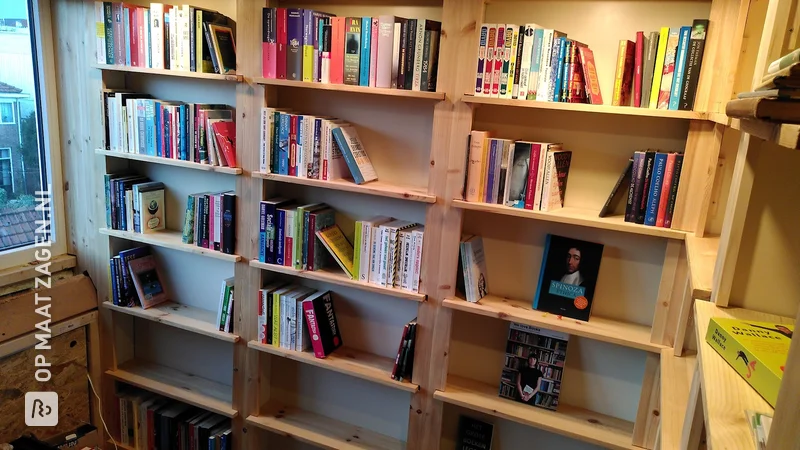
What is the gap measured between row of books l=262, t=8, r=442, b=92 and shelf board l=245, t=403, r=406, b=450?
1.54m

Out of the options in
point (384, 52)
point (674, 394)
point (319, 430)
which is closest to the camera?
point (674, 394)

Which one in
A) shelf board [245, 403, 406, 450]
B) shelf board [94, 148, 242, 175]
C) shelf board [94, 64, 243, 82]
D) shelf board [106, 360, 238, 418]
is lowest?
shelf board [245, 403, 406, 450]

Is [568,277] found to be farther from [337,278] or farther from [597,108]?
[337,278]

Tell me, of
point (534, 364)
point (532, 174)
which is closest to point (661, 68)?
point (532, 174)

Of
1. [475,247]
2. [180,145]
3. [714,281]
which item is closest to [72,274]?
[180,145]

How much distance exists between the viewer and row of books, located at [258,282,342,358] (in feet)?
7.68

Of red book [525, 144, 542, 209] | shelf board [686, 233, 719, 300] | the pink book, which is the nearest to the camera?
shelf board [686, 233, 719, 300]

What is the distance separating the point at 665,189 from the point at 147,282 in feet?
7.73

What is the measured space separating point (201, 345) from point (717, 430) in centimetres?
263

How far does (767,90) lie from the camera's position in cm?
60

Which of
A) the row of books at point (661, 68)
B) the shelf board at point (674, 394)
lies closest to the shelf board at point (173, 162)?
the row of books at point (661, 68)

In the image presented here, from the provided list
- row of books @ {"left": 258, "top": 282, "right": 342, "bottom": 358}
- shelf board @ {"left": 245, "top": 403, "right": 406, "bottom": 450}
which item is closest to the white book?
row of books @ {"left": 258, "top": 282, "right": 342, "bottom": 358}

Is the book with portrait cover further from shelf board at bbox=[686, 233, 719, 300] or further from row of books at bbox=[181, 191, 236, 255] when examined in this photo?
row of books at bbox=[181, 191, 236, 255]

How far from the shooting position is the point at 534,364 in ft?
7.05
